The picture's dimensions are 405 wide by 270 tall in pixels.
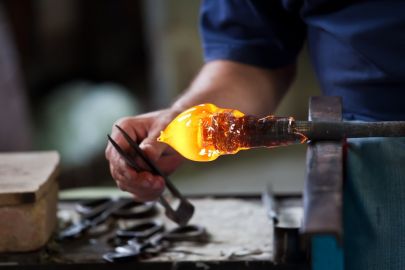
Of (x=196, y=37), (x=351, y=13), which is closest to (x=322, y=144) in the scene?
(x=351, y=13)

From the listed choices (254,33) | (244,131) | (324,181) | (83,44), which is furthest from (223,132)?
(83,44)

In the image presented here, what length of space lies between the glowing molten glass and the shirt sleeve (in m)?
0.37

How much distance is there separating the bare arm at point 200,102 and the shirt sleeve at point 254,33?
19 millimetres

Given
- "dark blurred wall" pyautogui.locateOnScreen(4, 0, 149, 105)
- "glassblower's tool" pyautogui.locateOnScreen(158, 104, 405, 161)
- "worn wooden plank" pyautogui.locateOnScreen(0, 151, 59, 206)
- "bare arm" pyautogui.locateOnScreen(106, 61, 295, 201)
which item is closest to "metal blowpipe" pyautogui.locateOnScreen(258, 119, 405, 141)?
"glassblower's tool" pyautogui.locateOnScreen(158, 104, 405, 161)

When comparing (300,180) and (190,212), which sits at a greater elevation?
(190,212)

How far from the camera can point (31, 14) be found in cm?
402

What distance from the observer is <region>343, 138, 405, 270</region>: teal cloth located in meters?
0.77

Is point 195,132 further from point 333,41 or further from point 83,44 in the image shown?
point 83,44

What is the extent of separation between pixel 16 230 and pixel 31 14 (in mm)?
3244

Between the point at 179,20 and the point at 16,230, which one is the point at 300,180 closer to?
the point at 179,20

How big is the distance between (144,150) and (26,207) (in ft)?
0.62

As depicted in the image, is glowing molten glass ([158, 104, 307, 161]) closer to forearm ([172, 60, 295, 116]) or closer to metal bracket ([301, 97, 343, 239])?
metal bracket ([301, 97, 343, 239])

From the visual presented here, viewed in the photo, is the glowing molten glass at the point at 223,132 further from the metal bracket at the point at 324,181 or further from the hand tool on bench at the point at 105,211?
the hand tool on bench at the point at 105,211

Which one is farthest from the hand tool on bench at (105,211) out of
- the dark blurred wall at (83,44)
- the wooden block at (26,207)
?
the dark blurred wall at (83,44)
